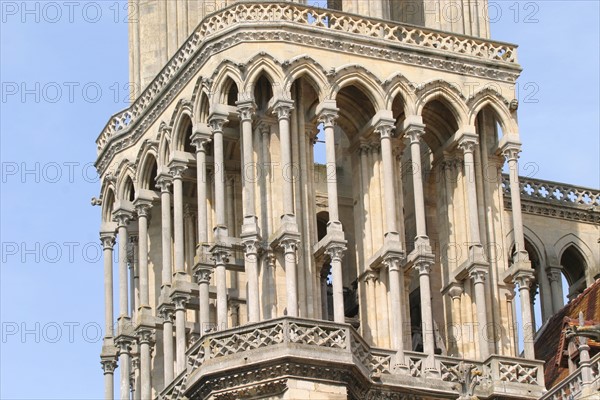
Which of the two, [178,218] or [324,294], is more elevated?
[178,218]

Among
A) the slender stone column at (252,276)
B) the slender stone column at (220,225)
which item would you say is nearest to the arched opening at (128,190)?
the slender stone column at (220,225)

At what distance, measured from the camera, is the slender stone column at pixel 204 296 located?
2233 inches

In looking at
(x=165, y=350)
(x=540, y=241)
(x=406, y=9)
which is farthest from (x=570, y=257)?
(x=165, y=350)

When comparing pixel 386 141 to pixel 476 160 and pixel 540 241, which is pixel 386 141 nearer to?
pixel 476 160

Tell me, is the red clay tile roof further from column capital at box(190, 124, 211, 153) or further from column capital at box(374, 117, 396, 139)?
column capital at box(190, 124, 211, 153)

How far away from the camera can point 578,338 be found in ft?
175

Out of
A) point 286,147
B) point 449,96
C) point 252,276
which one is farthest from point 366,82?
point 252,276

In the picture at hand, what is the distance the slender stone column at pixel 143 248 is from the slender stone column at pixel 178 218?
46.9 inches

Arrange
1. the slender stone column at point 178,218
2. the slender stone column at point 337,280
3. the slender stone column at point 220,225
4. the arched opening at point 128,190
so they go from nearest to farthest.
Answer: the slender stone column at point 337,280 < the slender stone column at point 220,225 < the slender stone column at point 178,218 < the arched opening at point 128,190

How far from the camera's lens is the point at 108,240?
62.4 meters

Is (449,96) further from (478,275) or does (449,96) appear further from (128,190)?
(128,190)

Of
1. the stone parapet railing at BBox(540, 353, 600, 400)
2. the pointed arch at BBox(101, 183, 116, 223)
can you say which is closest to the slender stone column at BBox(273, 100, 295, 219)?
the pointed arch at BBox(101, 183, 116, 223)

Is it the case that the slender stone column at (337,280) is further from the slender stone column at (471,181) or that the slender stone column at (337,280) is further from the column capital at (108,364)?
the column capital at (108,364)

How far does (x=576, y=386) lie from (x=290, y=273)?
310 inches
